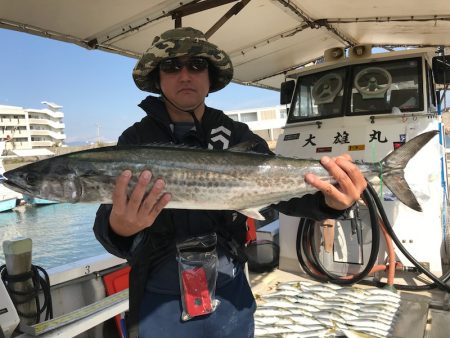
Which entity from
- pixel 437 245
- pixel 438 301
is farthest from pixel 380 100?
pixel 438 301

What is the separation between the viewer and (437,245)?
4.80 meters

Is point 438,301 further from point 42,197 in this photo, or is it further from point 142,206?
point 42,197

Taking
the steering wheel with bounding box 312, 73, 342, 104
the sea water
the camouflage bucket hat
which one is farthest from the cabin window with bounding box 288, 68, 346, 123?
the sea water

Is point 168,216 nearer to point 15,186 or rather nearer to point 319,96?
point 15,186

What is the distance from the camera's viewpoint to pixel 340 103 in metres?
5.70

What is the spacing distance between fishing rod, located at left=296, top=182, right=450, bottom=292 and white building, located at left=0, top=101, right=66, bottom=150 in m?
78.2

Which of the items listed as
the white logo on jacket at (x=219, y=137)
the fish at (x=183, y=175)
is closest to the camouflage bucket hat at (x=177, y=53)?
the white logo on jacket at (x=219, y=137)

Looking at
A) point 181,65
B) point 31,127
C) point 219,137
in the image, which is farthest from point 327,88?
point 31,127

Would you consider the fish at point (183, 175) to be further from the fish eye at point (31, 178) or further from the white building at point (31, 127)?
the white building at point (31, 127)

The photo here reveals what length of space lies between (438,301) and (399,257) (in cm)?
67

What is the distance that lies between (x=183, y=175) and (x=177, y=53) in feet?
2.16

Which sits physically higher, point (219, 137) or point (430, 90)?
point (430, 90)

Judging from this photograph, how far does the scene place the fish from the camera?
191 cm

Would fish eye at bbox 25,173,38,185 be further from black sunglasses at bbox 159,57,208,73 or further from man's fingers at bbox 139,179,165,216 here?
black sunglasses at bbox 159,57,208,73
